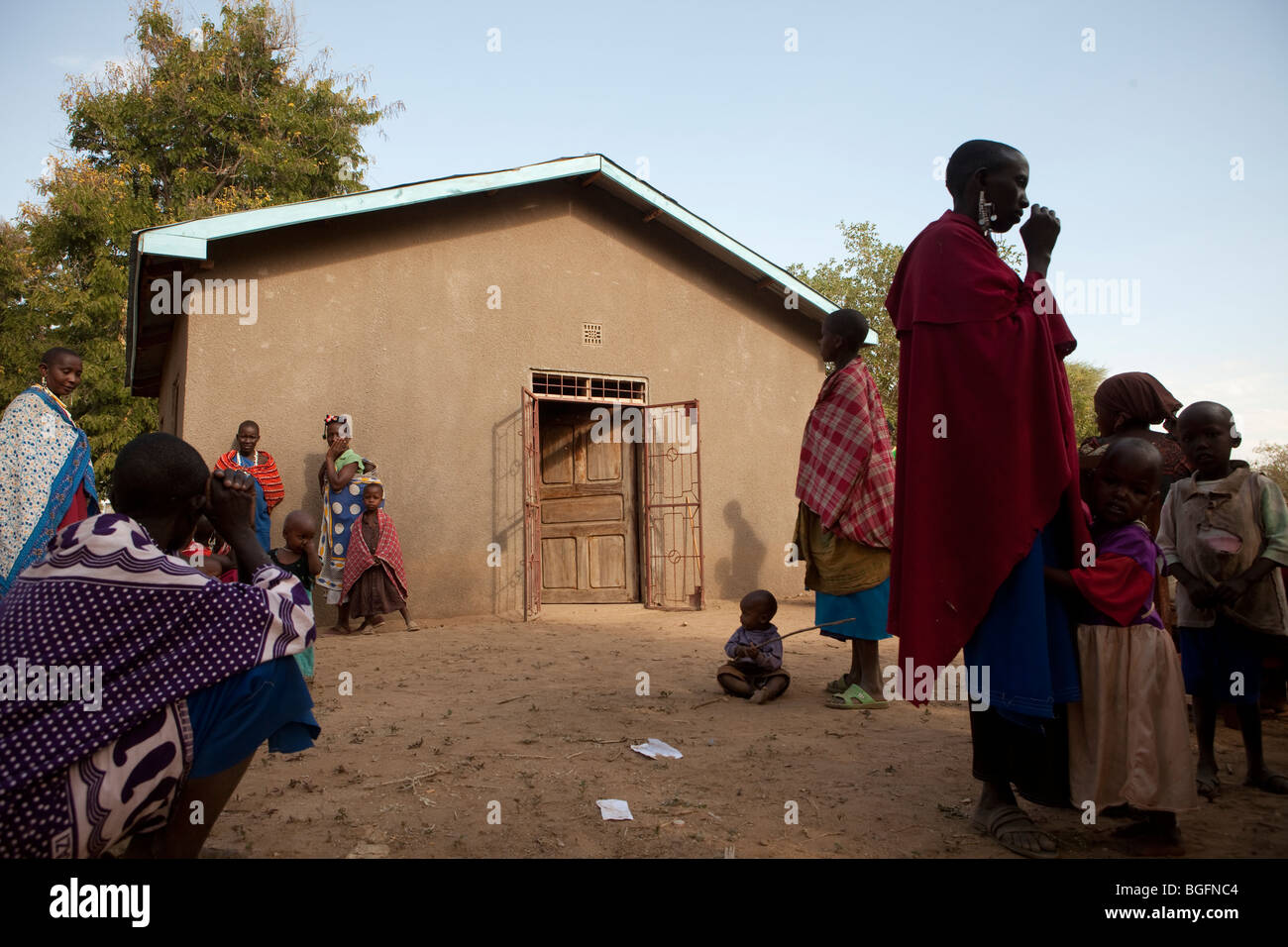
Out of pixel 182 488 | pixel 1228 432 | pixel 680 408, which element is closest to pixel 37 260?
pixel 680 408

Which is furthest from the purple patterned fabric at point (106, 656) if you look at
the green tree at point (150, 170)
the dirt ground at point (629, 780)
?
the green tree at point (150, 170)

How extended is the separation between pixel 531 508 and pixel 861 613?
495 centimetres

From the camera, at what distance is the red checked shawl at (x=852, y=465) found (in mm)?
4406

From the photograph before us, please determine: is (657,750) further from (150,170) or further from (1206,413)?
(150,170)

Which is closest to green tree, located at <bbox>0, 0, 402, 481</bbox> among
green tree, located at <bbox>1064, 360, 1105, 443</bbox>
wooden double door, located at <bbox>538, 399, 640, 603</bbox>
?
wooden double door, located at <bbox>538, 399, 640, 603</bbox>

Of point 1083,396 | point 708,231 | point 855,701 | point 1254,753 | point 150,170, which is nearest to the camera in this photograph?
point 1254,753

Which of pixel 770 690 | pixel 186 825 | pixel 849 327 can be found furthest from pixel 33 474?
pixel 849 327

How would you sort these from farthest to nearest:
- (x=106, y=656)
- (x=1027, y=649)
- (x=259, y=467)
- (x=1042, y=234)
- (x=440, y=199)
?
1. (x=440, y=199)
2. (x=259, y=467)
3. (x=1042, y=234)
4. (x=1027, y=649)
5. (x=106, y=656)

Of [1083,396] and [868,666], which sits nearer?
[868,666]

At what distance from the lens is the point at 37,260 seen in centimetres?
1777

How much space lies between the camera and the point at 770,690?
4516 mm

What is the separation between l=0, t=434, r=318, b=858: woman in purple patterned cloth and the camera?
1.57 meters

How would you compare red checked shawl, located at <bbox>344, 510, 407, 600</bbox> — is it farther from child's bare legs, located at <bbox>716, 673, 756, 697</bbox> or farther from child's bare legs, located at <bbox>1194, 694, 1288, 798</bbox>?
child's bare legs, located at <bbox>1194, 694, 1288, 798</bbox>
